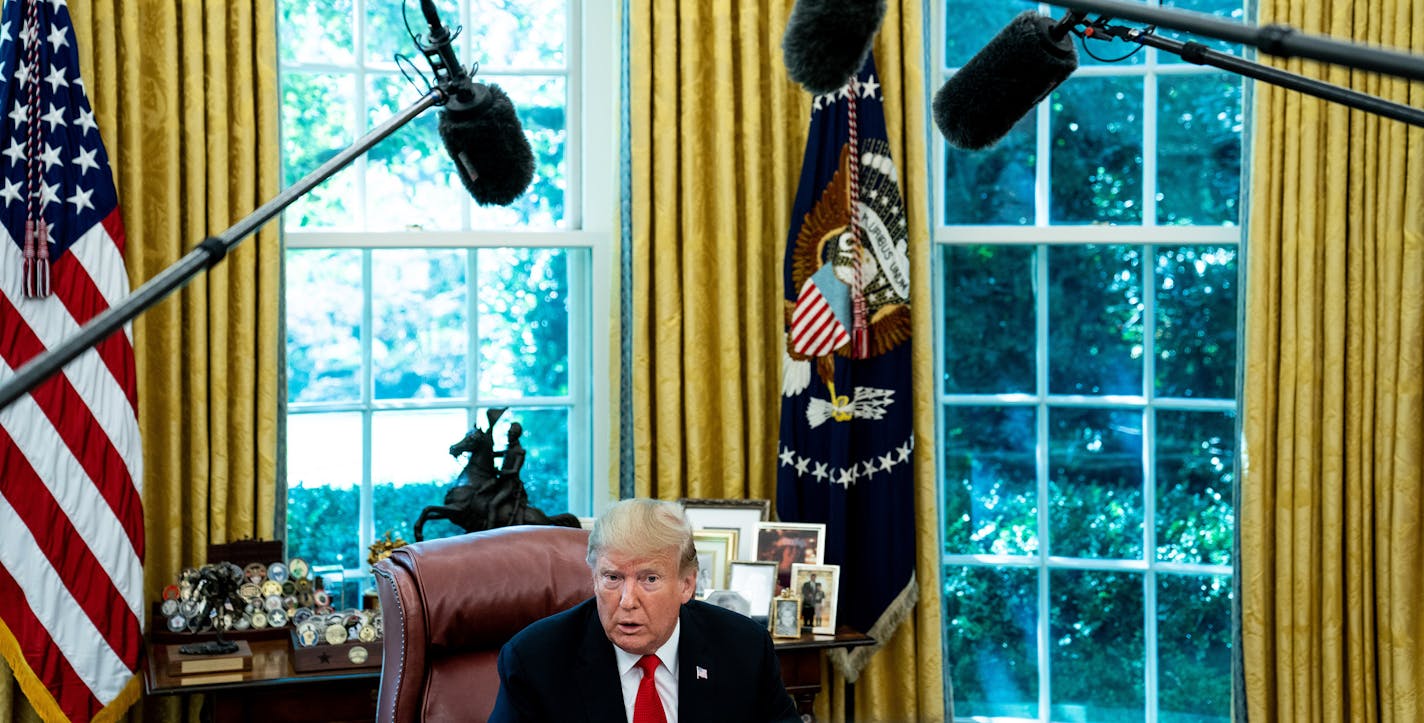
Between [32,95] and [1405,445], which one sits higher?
[32,95]

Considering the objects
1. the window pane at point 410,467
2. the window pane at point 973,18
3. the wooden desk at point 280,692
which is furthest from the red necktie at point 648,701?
the window pane at point 973,18

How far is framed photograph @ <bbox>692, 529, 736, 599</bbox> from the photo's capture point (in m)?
3.67

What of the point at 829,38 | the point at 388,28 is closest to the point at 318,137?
the point at 388,28

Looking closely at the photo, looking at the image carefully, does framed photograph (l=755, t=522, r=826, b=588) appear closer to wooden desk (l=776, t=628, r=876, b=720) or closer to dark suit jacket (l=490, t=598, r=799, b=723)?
Answer: wooden desk (l=776, t=628, r=876, b=720)

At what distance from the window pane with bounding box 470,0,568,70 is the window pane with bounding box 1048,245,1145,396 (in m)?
1.56

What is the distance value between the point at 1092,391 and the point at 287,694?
239 centimetres

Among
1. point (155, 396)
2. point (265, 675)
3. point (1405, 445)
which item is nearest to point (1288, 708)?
point (1405, 445)

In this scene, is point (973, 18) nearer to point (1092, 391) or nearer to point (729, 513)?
point (1092, 391)

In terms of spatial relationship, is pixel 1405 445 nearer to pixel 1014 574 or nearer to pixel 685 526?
pixel 1014 574

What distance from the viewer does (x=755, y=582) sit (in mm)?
3621

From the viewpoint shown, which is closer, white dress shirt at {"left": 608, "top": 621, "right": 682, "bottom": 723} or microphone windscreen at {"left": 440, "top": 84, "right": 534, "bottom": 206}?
microphone windscreen at {"left": 440, "top": 84, "right": 534, "bottom": 206}

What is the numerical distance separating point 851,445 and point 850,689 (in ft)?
2.30

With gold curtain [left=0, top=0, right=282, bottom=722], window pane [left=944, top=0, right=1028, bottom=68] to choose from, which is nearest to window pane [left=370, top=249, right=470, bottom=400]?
gold curtain [left=0, top=0, right=282, bottom=722]

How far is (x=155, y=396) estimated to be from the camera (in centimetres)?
366
